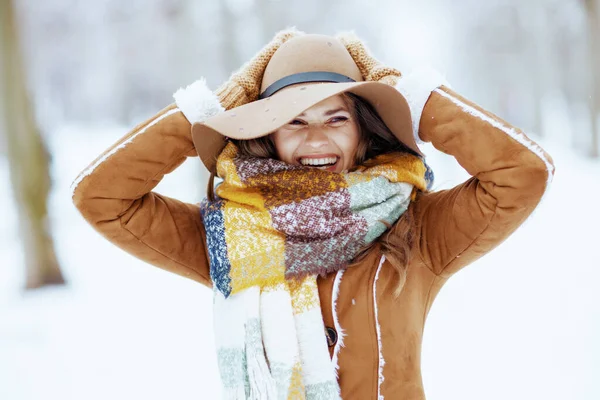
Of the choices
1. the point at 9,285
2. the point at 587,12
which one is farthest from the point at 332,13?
the point at 9,285

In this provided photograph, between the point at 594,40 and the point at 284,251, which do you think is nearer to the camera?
the point at 284,251

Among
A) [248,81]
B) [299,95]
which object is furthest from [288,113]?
[248,81]

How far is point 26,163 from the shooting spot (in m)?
5.02

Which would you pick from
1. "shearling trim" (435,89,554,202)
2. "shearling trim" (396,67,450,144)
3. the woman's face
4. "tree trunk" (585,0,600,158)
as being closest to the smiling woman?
the woman's face

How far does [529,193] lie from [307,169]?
0.58 metres

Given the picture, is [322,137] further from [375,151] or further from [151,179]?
[151,179]

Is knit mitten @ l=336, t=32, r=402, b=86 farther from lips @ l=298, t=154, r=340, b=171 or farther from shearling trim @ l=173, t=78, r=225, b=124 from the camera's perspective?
shearling trim @ l=173, t=78, r=225, b=124

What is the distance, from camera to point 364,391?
139cm

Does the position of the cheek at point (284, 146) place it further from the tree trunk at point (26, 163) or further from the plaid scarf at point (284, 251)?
the tree trunk at point (26, 163)

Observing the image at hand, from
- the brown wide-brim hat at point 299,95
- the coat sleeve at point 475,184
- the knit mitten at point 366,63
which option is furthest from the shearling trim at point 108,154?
the coat sleeve at point 475,184

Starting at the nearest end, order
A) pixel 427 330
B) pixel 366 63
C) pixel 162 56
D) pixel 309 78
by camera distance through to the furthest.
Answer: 1. pixel 309 78
2. pixel 366 63
3. pixel 427 330
4. pixel 162 56

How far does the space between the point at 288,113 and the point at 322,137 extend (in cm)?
23

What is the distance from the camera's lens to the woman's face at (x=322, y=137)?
4.98 ft

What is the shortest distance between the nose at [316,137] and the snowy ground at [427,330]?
54 cm
